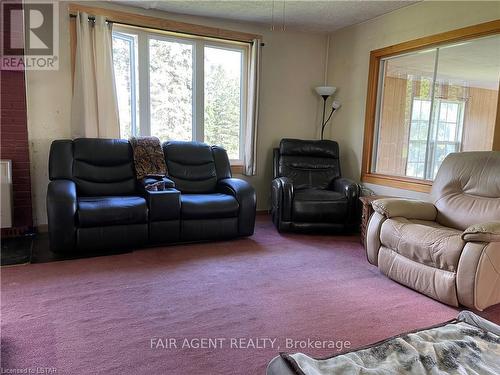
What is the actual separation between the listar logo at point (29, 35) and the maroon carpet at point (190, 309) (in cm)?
201

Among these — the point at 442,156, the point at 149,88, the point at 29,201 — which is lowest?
the point at 29,201

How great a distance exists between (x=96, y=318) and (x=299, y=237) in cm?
228

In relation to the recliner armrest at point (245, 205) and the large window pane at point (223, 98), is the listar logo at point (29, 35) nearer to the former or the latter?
the large window pane at point (223, 98)

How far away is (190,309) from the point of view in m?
2.14

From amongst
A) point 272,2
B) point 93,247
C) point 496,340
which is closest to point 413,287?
point 496,340

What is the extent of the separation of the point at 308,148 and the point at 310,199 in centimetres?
88

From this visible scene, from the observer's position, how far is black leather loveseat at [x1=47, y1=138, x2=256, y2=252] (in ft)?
9.52

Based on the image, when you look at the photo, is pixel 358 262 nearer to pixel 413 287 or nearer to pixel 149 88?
pixel 413 287

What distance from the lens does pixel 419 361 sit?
113 cm

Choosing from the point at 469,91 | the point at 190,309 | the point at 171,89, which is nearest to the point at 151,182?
the point at 171,89

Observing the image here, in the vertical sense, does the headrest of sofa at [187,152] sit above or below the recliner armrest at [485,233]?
above

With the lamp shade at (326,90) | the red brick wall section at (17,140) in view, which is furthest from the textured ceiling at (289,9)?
the red brick wall section at (17,140)

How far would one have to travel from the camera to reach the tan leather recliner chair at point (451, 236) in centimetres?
212

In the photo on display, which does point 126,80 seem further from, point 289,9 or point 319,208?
point 319,208
